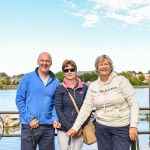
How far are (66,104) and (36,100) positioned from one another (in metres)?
0.44

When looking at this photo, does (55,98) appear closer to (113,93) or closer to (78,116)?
(78,116)

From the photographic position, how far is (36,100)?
201 inches

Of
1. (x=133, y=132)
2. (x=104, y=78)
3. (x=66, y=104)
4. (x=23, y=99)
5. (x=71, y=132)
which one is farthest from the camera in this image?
(x=23, y=99)

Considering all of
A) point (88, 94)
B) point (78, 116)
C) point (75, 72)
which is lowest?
point (78, 116)

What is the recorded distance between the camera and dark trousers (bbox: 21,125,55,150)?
517 cm

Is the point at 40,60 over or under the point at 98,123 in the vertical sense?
over

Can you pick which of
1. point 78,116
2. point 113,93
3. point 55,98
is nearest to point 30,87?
point 55,98

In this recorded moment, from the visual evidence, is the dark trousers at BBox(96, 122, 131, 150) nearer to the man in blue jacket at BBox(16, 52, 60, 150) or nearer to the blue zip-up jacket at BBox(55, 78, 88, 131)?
the blue zip-up jacket at BBox(55, 78, 88, 131)

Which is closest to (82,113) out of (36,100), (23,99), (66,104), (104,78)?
(66,104)

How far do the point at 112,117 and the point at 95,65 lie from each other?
0.74 meters

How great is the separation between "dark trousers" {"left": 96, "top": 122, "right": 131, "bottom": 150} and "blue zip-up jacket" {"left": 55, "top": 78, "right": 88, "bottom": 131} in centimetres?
39

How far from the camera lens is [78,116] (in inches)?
197

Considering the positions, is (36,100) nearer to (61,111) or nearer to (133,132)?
(61,111)

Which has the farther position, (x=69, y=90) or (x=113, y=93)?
(x=69, y=90)
